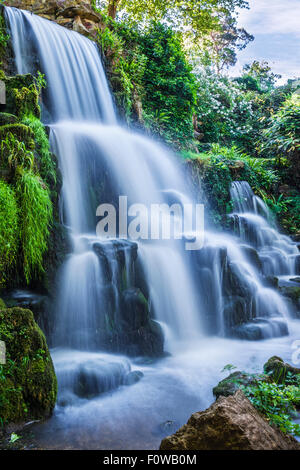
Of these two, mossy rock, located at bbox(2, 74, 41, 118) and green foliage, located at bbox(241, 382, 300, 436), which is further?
mossy rock, located at bbox(2, 74, 41, 118)

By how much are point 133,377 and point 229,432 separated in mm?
2073

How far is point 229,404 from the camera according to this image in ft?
6.90

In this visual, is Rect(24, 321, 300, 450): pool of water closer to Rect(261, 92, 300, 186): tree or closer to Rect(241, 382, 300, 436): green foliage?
Rect(241, 382, 300, 436): green foliage

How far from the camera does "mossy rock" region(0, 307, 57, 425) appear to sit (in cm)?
275

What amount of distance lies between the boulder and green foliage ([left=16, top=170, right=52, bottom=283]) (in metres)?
2.69

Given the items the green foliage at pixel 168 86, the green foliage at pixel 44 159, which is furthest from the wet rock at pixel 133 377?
the green foliage at pixel 168 86

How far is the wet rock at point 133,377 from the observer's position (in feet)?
12.4

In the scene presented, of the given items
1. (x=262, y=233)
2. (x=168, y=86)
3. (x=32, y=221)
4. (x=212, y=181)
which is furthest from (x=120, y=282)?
(x=168, y=86)

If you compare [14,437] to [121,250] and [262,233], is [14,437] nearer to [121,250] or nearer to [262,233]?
[121,250]

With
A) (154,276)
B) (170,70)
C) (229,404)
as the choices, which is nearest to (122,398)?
(229,404)

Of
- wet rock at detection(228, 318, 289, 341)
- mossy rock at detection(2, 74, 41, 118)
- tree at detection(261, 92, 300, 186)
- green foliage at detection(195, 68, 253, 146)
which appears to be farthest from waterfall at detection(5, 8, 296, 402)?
green foliage at detection(195, 68, 253, 146)

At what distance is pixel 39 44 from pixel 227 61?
25264mm

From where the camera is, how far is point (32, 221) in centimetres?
411

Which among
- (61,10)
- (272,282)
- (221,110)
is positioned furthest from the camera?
(221,110)
